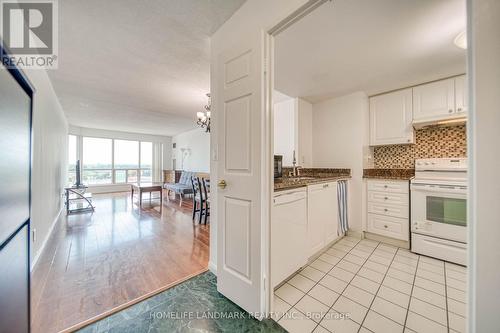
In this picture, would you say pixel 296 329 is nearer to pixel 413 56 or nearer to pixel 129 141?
pixel 413 56

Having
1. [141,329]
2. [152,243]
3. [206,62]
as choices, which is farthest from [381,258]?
[206,62]

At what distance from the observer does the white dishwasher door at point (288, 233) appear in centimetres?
154

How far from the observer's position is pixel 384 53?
6.50 ft

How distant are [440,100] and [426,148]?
713 mm

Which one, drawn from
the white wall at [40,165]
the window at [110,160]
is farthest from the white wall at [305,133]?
the window at [110,160]

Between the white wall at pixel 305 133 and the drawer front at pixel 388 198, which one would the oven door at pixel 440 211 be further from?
the white wall at pixel 305 133

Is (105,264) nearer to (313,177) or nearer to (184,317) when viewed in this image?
(184,317)

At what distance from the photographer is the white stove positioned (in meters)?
2.11

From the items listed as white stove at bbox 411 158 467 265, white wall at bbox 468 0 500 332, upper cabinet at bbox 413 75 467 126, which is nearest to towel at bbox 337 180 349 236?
white stove at bbox 411 158 467 265

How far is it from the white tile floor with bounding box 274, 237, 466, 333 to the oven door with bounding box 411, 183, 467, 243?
1.17ft

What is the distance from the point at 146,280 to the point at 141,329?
608 mm

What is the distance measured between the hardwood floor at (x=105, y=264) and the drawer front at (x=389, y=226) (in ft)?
8.33

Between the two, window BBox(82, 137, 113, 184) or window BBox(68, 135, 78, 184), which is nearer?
window BBox(68, 135, 78, 184)

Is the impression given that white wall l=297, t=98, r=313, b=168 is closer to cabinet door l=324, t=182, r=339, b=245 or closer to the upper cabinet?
cabinet door l=324, t=182, r=339, b=245
